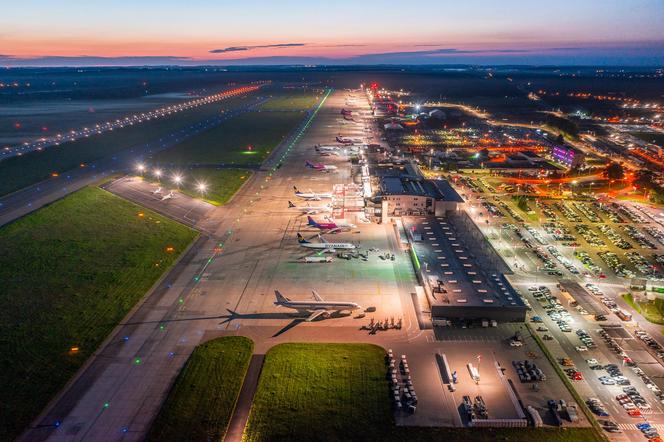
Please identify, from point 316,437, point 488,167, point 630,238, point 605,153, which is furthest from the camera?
point 605,153

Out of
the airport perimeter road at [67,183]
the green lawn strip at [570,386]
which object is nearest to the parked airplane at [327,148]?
the airport perimeter road at [67,183]

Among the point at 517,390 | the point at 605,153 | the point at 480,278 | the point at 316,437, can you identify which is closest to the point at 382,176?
the point at 480,278

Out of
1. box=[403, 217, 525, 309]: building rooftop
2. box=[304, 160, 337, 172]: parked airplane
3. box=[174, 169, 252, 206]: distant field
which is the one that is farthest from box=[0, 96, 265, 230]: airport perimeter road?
box=[403, 217, 525, 309]: building rooftop

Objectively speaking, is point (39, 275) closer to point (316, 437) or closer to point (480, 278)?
point (316, 437)

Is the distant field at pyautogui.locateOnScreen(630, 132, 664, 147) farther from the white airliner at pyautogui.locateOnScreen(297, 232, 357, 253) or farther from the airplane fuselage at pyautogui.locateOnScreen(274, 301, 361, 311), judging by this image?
the airplane fuselage at pyautogui.locateOnScreen(274, 301, 361, 311)

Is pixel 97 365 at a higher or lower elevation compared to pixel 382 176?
lower

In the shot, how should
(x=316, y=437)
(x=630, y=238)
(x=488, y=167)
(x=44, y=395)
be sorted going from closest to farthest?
(x=316, y=437) < (x=44, y=395) < (x=630, y=238) < (x=488, y=167)

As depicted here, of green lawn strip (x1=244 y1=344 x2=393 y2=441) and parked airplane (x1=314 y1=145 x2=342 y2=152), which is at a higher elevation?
parked airplane (x1=314 y1=145 x2=342 y2=152)
